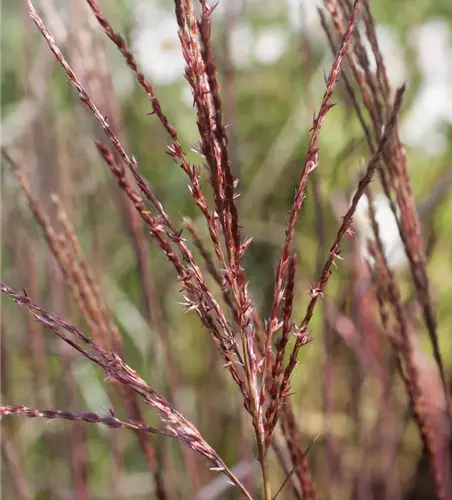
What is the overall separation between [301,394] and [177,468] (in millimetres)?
288

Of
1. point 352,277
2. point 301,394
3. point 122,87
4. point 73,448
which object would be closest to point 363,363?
point 352,277

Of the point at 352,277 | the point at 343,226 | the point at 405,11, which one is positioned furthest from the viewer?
the point at 405,11

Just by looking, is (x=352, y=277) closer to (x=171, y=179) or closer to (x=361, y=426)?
(x=361, y=426)

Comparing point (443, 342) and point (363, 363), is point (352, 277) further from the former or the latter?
point (443, 342)

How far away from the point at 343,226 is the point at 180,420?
11cm

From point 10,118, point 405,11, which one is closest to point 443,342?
point 405,11

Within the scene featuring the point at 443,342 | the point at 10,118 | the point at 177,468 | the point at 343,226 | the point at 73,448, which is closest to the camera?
the point at 343,226

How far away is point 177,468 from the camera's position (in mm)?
1360

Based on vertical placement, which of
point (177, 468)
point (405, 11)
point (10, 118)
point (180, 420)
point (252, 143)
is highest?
point (405, 11)

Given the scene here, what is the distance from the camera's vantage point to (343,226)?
28 centimetres

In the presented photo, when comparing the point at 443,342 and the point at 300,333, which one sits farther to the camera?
the point at 443,342

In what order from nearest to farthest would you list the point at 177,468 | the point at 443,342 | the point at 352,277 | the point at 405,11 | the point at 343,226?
the point at 343,226 < the point at 352,277 < the point at 177,468 < the point at 443,342 < the point at 405,11

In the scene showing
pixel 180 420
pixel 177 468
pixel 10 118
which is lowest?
pixel 180 420

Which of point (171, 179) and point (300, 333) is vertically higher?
point (171, 179)
